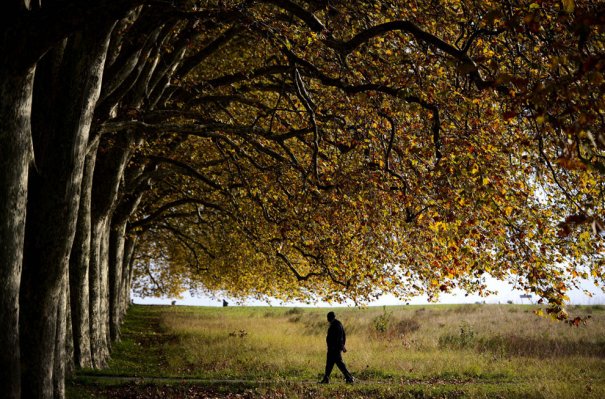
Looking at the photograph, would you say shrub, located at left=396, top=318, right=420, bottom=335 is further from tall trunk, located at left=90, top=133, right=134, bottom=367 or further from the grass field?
tall trunk, located at left=90, top=133, right=134, bottom=367

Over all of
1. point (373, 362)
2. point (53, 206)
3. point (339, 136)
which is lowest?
point (373, 362)

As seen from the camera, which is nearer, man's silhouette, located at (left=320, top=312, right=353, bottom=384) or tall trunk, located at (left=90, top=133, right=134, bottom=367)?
tall trunk, located at (left=90, top=133, right=134, bottom=367)

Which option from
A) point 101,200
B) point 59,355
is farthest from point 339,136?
point 59,355

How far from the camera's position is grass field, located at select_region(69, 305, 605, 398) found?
1375 centimetres

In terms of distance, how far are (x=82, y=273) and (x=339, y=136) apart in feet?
23.2

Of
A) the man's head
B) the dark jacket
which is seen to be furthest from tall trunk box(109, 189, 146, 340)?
the dark jacket

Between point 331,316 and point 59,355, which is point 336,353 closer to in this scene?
point 331,316

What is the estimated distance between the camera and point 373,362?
67.0ft

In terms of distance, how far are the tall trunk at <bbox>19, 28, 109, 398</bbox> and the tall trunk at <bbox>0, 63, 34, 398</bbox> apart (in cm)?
111

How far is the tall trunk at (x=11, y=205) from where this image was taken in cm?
729

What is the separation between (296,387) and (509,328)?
19.6 metres

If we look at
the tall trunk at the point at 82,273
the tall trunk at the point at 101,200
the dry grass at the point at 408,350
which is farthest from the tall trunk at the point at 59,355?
the dry grass at the point at 408,350

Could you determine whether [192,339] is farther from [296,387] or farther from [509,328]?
[509,328]

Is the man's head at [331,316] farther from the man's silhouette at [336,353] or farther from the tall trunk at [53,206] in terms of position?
the tall trunk at [53,206]
